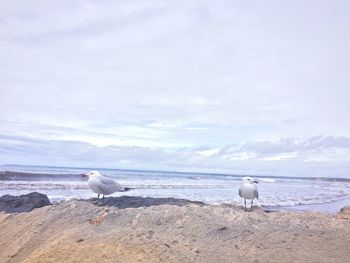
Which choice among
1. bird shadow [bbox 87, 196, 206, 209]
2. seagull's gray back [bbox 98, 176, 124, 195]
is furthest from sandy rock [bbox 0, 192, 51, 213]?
bird shadow [bbox 87, 196, 206, 209]

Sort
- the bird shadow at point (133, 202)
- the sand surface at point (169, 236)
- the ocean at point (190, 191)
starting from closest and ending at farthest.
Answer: the sand surface at point (169, 236), the bird shadow at point (133, 202), the ocean at point (190, 191)

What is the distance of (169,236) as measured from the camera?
216 inches

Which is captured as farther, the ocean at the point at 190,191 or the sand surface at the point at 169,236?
the ocean at the point at 190,191

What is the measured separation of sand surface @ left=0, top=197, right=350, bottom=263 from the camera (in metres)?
5.12

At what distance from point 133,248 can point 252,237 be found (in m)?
1.58

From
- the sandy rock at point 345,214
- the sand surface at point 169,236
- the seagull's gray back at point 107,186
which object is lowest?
the sand surface at point 169,236

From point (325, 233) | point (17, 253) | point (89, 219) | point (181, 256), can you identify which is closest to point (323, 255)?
point (325, 233)

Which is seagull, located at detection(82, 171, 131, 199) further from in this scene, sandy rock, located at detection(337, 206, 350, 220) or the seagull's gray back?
sandy rock, located at detection(337, 206, 350, 220)

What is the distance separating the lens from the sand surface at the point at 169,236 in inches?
201

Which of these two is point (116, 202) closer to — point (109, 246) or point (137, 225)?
point (137, 225)

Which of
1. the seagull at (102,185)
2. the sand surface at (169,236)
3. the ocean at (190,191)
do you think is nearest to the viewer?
the sand surface at (169,236)

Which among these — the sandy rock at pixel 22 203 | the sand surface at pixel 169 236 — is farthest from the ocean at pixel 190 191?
the sand surface at pixel 169 236

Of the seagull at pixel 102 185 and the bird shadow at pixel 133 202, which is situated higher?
the seagull at pixel 102 185

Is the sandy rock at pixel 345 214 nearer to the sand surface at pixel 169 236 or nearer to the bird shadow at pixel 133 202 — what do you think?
the sand surface at pixel 169 236
